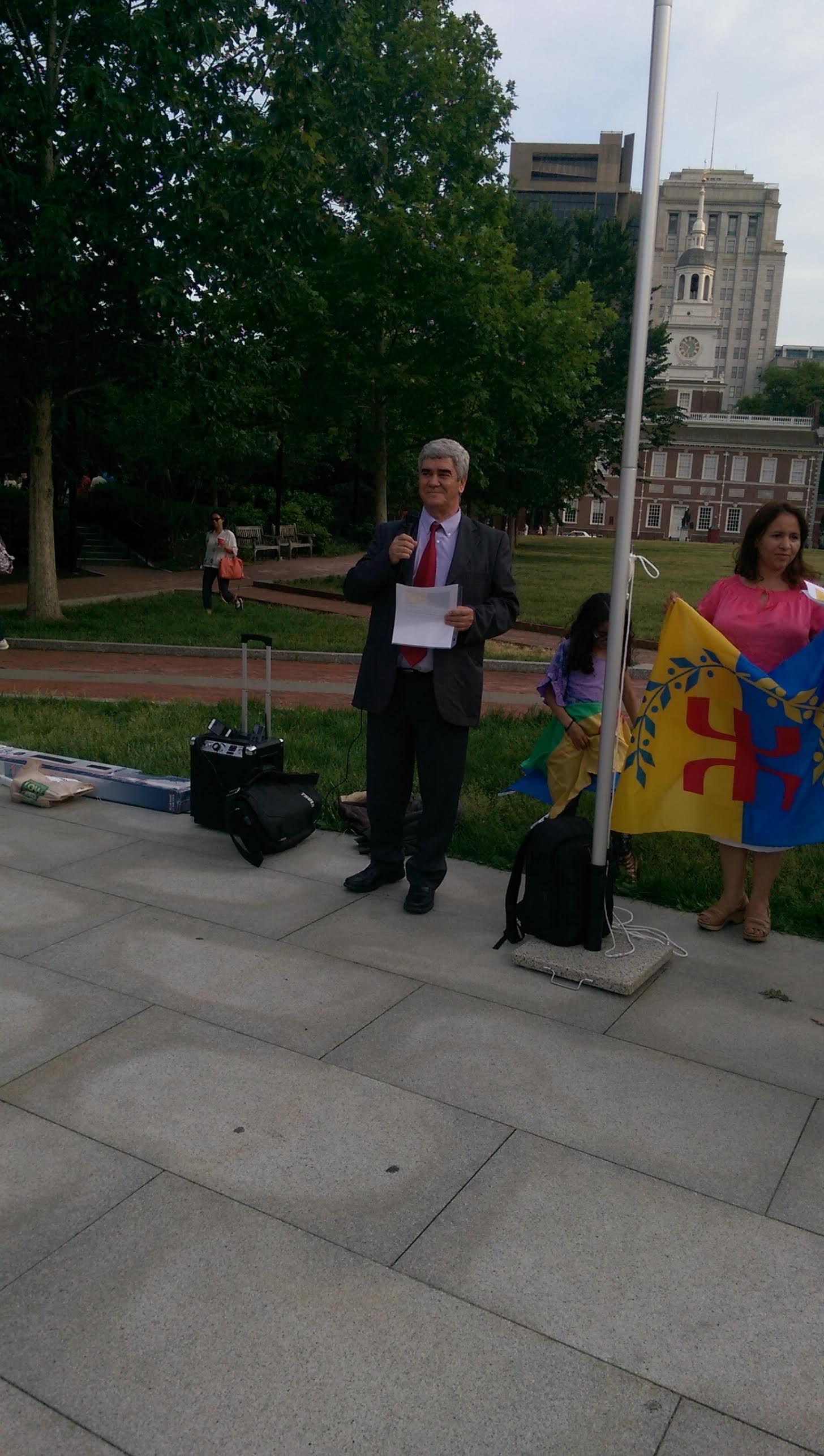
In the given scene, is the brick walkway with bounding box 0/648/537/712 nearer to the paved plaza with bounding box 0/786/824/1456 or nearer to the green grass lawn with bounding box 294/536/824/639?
the green grass lawn with bounding box 294/536/824/639


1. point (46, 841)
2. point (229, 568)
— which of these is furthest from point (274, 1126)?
point (229, 568)

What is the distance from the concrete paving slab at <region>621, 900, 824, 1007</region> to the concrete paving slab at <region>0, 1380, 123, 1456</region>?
3156 mm

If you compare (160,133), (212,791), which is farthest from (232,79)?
(212,791)

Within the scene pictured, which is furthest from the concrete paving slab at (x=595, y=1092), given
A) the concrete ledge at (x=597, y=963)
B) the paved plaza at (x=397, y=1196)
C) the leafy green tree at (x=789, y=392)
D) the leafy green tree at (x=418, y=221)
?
the leafy green tree at (x=789, y=392)

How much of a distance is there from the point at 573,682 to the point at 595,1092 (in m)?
2.65

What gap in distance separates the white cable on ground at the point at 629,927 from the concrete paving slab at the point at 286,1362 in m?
2.32

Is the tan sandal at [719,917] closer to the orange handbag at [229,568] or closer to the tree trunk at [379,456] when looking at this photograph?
the orange handbag at [229,568]

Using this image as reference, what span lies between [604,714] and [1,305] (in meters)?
14.3

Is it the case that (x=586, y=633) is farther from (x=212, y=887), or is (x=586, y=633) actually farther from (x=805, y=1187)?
(x=805, y=1187)

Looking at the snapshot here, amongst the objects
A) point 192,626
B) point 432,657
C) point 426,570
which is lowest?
point 192,626

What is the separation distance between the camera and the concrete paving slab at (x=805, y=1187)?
10.6 feet

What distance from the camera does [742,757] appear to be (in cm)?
523

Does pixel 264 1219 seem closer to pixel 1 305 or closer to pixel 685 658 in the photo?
pixel 685 658

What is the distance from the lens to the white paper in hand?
5176 mm
